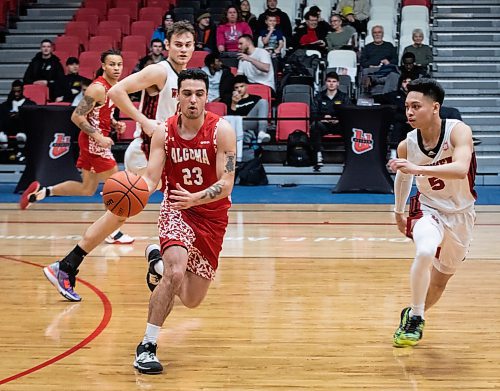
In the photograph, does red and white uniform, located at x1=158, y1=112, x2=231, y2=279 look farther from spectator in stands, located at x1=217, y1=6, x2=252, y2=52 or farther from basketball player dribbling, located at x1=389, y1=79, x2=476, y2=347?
spectator in stands, located at x1=217, y1=6, x2=252, y2=52

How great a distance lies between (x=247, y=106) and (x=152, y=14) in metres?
4.37

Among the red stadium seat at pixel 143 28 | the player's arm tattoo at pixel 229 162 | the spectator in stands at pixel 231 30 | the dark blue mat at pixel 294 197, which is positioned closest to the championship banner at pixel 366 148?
the dark blue mat at pixel 294 197

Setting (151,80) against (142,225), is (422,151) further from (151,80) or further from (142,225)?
(142,225)

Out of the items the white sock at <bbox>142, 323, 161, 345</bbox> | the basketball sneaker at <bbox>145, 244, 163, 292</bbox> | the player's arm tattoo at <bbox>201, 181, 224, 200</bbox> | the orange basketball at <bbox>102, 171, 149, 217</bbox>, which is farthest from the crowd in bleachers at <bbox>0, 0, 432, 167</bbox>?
the white sock at <bbox>142, 323, 161, 345</bbox>

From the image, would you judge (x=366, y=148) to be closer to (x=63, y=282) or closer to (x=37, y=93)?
(x=37, y=93)

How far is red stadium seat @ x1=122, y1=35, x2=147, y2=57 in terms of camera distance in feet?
51.7

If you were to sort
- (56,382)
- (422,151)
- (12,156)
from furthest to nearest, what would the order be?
(12,156) < (422,151) < (56,382)

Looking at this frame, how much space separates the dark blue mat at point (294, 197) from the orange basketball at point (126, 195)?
22.3ft

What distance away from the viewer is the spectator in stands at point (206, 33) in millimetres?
15242

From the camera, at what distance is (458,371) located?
4.71 meters

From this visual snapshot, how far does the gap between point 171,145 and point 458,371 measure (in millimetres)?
1957

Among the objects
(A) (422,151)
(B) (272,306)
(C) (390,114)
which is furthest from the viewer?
(C) (390,114)

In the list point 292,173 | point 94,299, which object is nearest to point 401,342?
point 94,299

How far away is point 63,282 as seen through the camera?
6.46 m
